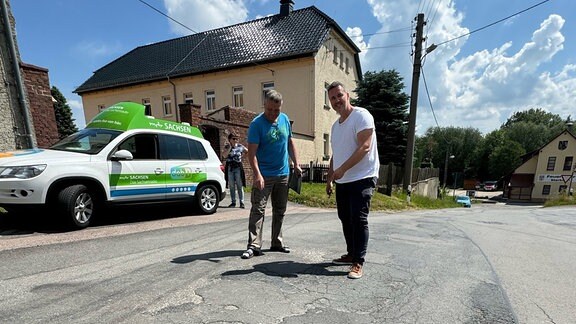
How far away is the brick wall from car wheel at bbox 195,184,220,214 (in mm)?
5156

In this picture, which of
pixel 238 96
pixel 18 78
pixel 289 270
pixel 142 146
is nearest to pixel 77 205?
pixel 142 146

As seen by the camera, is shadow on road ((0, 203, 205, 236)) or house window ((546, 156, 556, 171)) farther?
house window ((546, 156, 556, 171))

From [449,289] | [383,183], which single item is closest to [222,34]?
[383,183]

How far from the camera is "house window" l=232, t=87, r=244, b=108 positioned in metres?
21.1

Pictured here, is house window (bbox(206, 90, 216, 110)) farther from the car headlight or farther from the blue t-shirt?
the blue t-shirt

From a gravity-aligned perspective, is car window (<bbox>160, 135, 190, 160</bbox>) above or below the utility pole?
below

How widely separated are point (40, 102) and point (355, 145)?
29.6 ft

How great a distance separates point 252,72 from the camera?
2033 centimetres

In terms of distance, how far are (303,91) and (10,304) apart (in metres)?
18.0

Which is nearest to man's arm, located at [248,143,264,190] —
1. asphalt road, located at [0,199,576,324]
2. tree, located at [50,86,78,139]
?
asphalt road, located at [0,199,576,324]

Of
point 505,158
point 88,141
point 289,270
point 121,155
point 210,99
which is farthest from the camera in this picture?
point 505,158

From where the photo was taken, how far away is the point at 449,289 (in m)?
2.56

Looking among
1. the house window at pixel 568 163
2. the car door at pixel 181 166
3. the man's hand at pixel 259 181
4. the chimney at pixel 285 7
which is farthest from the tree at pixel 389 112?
the house window at pixel 568 163

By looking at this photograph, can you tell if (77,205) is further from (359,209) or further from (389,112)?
(389,112)
